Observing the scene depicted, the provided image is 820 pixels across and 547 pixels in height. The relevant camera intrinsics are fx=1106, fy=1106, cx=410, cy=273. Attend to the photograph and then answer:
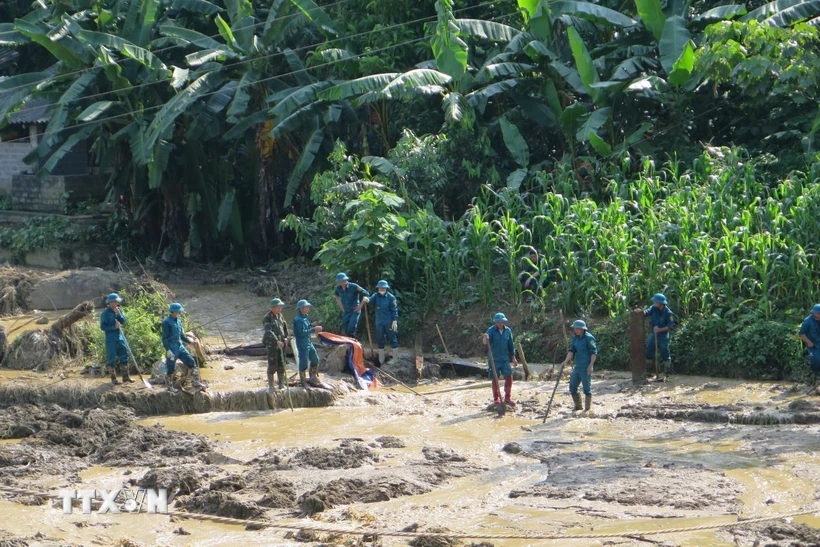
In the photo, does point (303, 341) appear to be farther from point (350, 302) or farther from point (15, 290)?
point (15, 290)

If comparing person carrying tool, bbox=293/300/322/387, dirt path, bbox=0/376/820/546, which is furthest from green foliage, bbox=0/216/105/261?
person carrying tool, bbox=293/300/322/387

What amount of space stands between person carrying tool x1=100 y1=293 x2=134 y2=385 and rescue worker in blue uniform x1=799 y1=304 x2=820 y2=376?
938 cm

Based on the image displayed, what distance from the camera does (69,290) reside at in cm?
2139

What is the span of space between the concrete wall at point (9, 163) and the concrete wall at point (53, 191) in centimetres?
144

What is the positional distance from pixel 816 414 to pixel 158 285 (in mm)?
10964

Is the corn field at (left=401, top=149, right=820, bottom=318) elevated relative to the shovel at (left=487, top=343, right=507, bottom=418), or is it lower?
elevated

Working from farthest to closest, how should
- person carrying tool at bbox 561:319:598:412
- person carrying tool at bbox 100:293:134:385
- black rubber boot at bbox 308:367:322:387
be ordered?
black rubber boot at bbox 308:367:322:387 < person carrying tool at bbox 100:293:134:385 < person carrying tool at bbox 561:319:598:412

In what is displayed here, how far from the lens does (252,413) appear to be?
15430 mm

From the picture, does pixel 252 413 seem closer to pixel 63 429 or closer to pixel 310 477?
pixel 63 429

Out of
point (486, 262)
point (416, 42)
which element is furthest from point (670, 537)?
point (416, 42)

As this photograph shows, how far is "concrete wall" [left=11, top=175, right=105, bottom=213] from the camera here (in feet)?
92.0

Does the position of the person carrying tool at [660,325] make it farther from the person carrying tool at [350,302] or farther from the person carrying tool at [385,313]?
the person carrying tool at [350,302]

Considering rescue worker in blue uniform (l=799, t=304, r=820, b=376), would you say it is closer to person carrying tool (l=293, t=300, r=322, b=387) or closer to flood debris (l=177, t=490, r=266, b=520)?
person carrying tool (l=293, t=300, r=322, b=387)

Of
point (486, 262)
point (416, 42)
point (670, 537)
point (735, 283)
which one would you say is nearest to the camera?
point (670, 537)
